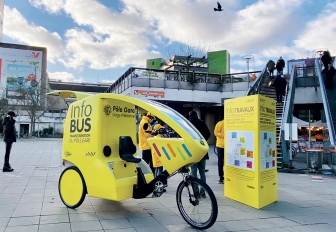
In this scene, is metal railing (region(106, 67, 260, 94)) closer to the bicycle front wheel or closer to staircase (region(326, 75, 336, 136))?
staircase (region(326, 75, 336, 136))

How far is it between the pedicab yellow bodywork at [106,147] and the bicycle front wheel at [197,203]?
34 cm

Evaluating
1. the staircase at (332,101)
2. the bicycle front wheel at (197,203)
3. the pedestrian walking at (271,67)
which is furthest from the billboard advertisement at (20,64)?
the bicycle front wheel at (197,203)

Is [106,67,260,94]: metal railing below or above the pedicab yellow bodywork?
above

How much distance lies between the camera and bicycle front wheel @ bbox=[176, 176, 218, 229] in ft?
13.0

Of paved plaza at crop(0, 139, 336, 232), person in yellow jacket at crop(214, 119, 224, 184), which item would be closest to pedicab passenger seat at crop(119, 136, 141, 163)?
paved plaza at crop(0, 139, 336, 232)

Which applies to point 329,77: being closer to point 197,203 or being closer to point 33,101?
point 197,203

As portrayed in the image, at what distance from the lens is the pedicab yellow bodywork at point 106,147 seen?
4.18 metres

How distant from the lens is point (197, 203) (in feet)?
13.8

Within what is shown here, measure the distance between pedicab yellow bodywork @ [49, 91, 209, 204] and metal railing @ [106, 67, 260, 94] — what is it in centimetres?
1483

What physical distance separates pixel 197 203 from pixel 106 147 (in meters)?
1.74

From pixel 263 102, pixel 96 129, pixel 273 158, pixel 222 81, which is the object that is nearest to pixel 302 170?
pixel 273 158

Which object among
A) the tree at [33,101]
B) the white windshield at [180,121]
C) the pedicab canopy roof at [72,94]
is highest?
the tree at [33,101]

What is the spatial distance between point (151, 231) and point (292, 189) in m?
4.58

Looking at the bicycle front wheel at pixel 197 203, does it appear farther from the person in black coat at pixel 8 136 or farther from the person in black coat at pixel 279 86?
the person in black coat at pixel 279 86
